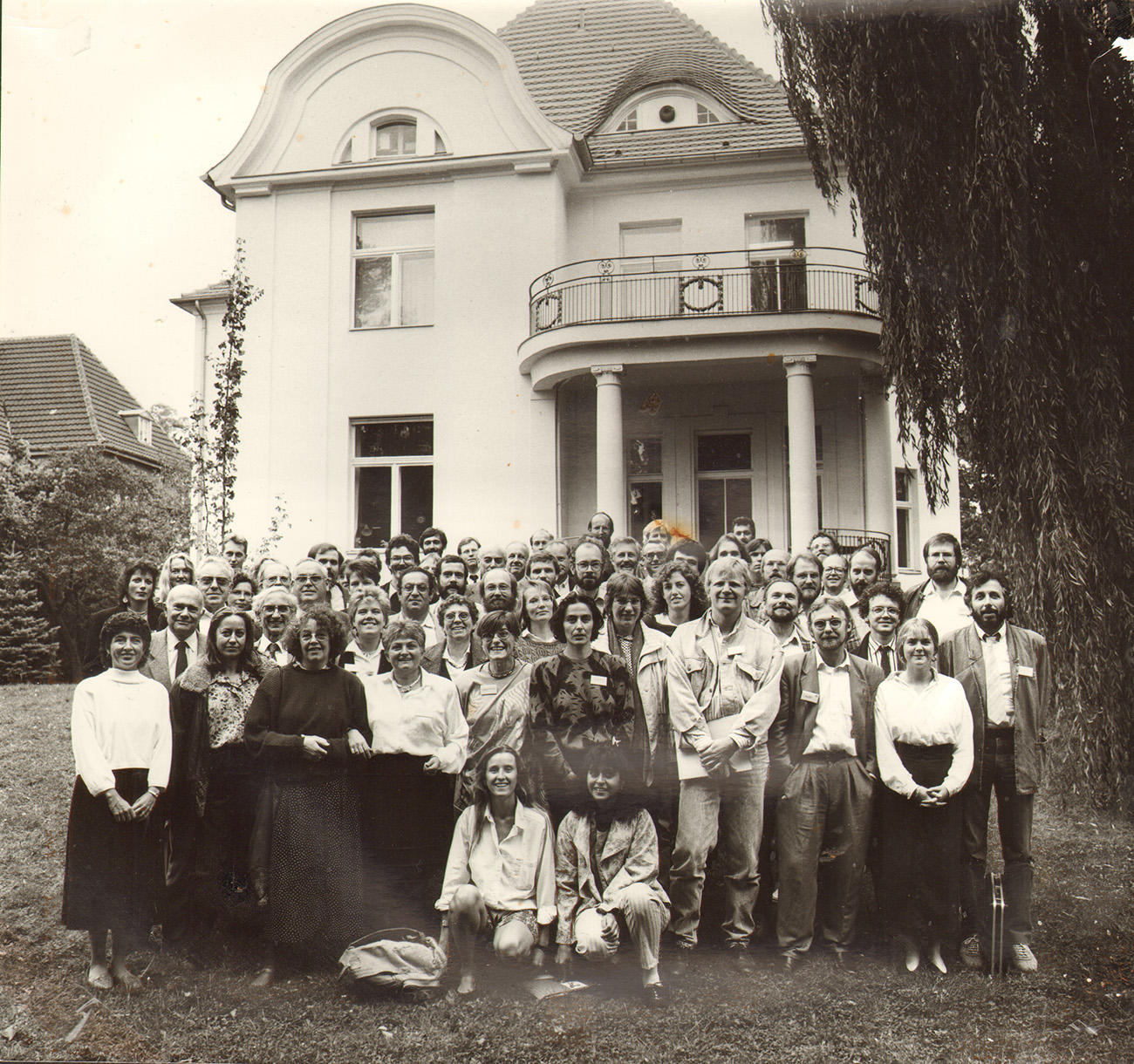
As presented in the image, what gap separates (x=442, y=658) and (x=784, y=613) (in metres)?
1.43

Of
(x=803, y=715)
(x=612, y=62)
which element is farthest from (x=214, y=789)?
(x=612, y=62)

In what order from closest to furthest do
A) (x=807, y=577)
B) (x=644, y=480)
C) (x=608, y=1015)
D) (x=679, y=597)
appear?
(x=608, y=1015), (x=679, y=597), (x=807, y=577), (x=644, y=480)

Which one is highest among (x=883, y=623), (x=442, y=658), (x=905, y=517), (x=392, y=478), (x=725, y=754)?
(x=392, y=478)

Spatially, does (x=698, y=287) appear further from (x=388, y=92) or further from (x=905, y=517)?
(x=388, y=92)

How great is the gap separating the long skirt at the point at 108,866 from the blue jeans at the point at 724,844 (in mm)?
1968

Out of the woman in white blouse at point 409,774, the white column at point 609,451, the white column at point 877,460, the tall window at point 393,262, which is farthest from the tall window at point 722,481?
the woman in white blouse at point 409,774

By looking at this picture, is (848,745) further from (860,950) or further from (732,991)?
(732,991)

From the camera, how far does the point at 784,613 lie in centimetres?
371

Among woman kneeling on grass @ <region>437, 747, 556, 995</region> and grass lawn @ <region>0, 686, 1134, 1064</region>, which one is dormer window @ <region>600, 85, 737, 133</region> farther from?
grass lawn @ <region>0, 686, 1134, 1064</region>

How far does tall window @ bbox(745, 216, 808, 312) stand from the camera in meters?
6.52

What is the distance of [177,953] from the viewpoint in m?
3.41

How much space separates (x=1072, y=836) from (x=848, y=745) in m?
1.31

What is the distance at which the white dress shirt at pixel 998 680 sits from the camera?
139 inches

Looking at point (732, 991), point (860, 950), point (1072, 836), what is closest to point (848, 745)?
point (860, 950)
